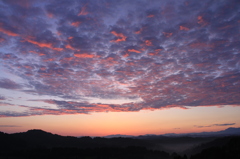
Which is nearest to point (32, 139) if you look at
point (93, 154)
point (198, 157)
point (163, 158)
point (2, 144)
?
point (2, 144)

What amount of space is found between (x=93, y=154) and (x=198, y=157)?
83095 millimetres

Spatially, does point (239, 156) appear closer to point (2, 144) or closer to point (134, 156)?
point (134, 156)

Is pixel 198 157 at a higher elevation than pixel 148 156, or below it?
higher

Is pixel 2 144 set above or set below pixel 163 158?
above

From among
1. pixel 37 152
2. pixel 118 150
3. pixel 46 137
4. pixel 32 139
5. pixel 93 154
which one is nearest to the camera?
pixel 37 152

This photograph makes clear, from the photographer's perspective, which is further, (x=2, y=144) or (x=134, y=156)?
(x=2, y=144)

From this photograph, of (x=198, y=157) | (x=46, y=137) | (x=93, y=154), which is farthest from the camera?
(x=46, y=137)

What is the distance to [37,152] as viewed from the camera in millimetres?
113812

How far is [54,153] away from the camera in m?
115

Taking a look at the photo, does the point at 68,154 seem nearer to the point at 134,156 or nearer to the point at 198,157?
the point at 134,156

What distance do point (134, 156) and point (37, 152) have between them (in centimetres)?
6071

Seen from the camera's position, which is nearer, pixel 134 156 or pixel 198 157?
pixel 198 157

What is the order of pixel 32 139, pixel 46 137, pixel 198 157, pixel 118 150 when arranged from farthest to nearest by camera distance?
pixel 46 137, pixel 32 139, pixel 118 150, pixel 198 157

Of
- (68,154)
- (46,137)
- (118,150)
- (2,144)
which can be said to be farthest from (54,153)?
(46,137)
